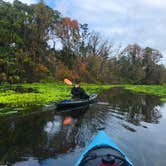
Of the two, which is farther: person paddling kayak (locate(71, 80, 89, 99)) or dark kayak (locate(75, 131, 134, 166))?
person paddling kayak (locate(71, 80, 89, 99))

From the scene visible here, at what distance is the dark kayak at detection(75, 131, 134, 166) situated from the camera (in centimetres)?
606

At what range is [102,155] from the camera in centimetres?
707

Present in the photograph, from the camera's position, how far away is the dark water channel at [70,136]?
8.66m

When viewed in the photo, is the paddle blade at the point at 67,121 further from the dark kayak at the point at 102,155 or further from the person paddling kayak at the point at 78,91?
the dark kayak at the point at 102,155

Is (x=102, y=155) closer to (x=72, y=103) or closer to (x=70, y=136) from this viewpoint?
(x=70, y=136)

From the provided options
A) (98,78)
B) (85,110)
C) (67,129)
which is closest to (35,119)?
(67,129)

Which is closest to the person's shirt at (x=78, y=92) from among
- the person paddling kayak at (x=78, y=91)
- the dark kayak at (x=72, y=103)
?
the person paddling kayak at (x=78, y=91)

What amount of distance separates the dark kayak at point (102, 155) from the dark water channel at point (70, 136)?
3.18 ft

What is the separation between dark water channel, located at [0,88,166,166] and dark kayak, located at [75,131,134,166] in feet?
3.18

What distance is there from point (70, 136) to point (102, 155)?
4271 millimetres

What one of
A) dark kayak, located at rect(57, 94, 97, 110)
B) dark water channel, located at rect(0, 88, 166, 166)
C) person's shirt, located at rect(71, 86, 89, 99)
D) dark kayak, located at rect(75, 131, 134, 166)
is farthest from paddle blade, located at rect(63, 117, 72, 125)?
dark kayak, located at rect(75, 131, 134, 166)

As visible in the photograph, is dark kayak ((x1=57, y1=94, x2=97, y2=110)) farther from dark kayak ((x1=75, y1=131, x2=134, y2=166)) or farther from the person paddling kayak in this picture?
dark kayak ((x1=75, y1=131, x2=134, y2=166))

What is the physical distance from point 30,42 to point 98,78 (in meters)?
20.3

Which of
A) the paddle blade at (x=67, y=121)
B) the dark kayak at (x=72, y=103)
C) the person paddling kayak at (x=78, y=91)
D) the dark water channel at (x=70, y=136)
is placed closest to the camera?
the dark water channel at (x=70, y=136)
